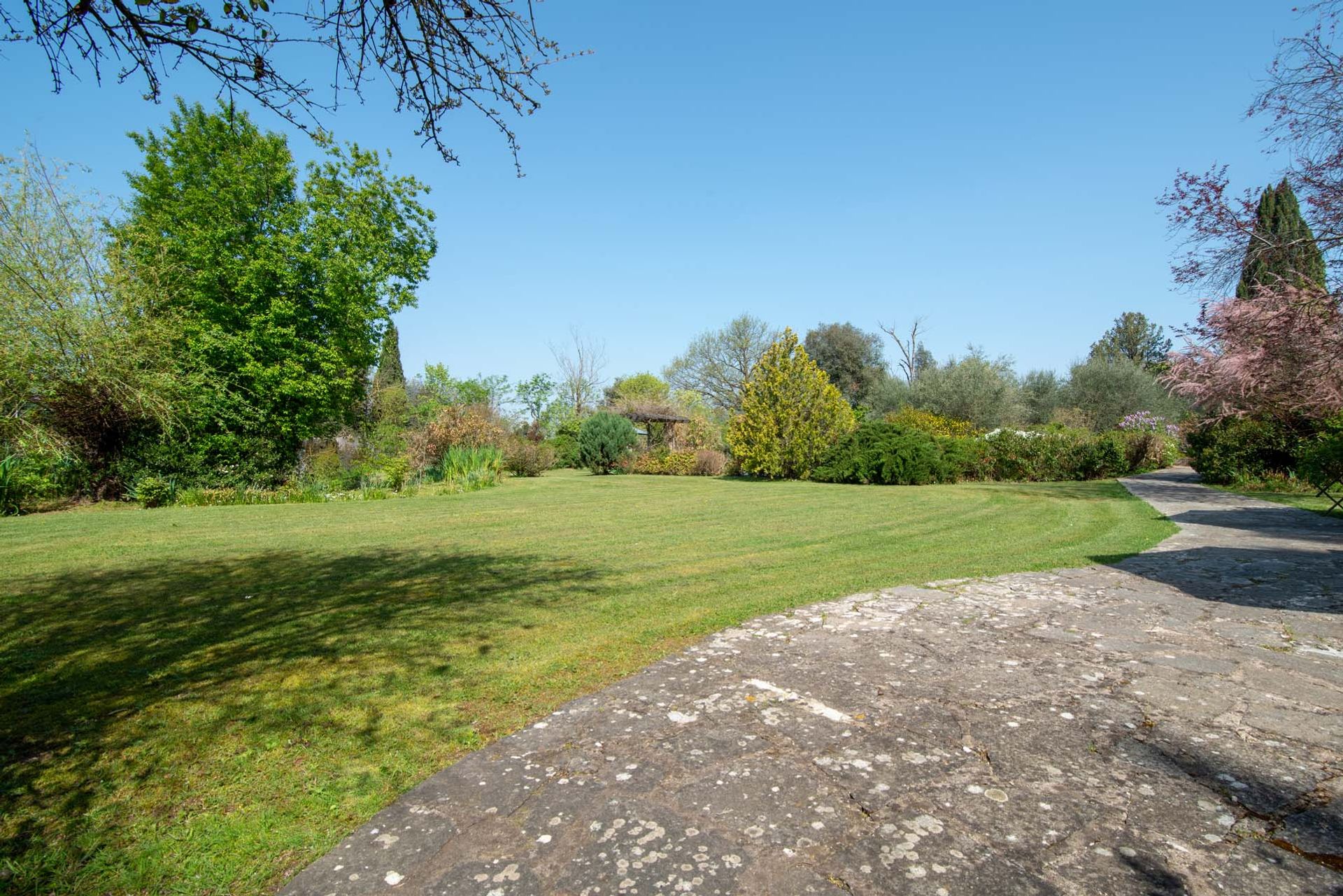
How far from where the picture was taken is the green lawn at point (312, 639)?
2.14m

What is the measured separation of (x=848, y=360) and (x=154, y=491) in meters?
36.6

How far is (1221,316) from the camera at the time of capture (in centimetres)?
1241

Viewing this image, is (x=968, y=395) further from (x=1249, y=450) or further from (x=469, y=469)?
(x=469, y=469)

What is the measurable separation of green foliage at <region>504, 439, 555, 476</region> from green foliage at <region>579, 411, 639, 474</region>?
156 centimetres

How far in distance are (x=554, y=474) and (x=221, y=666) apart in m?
20.1

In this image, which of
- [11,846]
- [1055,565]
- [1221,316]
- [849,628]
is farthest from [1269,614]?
[1221,316]

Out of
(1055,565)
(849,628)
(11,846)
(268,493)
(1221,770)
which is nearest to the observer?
(11,846)

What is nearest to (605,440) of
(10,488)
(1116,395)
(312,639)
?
(10,488)

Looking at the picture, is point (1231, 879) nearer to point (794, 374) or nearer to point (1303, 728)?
point (1303, 728)

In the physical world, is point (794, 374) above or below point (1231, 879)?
above

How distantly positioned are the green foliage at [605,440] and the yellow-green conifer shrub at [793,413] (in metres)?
6.11

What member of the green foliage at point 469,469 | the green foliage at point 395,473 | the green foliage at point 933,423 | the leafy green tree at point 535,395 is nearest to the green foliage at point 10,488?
the green foliage at point 395,473

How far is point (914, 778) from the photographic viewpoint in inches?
90.7

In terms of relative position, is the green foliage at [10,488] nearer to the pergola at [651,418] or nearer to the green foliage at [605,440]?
the green foliage at [605,440]
